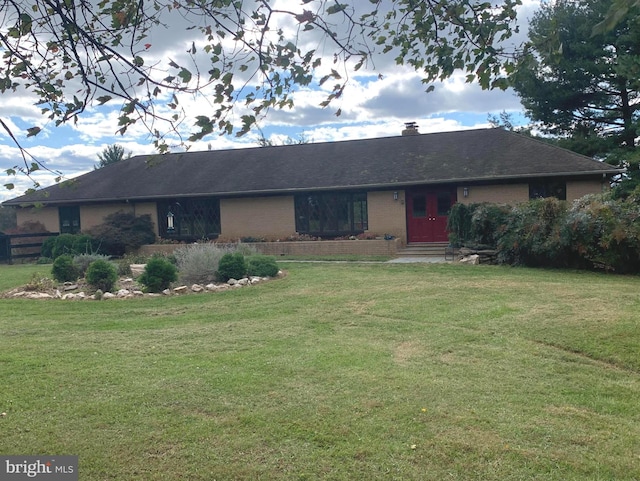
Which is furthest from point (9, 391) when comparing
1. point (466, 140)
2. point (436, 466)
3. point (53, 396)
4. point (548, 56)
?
point (466, 140)

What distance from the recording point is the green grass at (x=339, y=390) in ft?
11.6

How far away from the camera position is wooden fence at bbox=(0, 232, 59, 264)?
925 inches

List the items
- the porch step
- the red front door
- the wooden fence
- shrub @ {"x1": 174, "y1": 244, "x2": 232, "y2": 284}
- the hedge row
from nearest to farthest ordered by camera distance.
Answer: the hedge row, shrub @ {"x1": 174, "y1": 244, "x2": 232, "y2": 284}, the porch step, the red front door, the wooden fence

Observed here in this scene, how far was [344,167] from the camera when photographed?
74.1ft

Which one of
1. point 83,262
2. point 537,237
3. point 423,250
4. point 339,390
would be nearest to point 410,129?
point 423,250

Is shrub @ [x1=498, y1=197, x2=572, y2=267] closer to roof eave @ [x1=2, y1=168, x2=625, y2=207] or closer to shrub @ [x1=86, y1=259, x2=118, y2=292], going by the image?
roof eave @ [x1=2, y1=168, x2=625, y2=207]

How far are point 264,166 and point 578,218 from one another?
15.0 metres

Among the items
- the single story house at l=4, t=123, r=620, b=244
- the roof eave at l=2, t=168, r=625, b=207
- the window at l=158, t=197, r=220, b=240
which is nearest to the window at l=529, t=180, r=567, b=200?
the single story house at l=4, t=123, r=620, b=244

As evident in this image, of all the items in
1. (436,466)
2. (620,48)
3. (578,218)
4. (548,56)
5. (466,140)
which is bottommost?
(436,466)

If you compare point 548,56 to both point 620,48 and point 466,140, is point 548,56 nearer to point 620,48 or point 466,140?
point 466,140

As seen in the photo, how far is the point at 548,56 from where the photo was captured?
4.14m

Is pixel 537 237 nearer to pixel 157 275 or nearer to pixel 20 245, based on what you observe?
pixel 157 275

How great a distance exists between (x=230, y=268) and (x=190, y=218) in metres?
11.9

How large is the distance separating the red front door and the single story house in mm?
39
